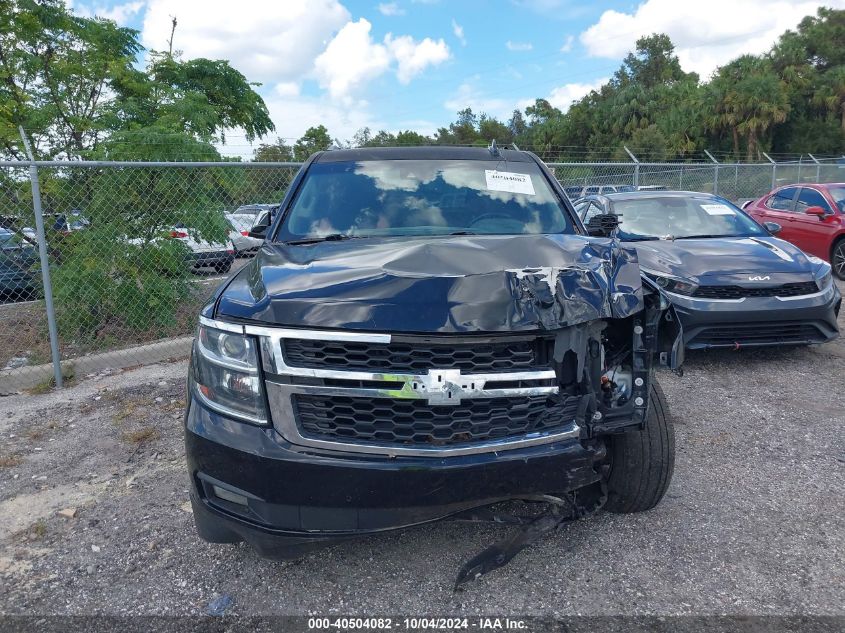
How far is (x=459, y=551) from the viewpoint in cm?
275

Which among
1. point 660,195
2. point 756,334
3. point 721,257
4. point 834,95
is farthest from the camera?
point 834,95

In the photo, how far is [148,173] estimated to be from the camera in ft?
20.6

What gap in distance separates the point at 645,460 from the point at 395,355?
138 cm

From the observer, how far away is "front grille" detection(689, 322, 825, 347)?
16.9 feet

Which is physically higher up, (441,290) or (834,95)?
(834,95)

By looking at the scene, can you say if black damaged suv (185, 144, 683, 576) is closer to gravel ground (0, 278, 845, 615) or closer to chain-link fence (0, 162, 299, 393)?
gravel ground (0, 278, 845, 615)

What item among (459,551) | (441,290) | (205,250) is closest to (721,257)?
(459,551)

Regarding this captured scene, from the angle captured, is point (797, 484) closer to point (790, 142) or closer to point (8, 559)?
point (8, 559)

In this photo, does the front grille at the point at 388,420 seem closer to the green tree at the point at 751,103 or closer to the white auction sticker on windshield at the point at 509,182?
the white auction sticker on windshield at the point at 509,182

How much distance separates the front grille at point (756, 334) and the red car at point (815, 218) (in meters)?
5.34

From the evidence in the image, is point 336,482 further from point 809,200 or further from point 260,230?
point 809,200

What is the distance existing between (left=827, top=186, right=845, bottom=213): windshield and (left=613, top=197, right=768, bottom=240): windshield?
4375 millimetres

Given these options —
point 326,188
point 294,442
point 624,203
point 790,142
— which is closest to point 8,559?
point 294,442

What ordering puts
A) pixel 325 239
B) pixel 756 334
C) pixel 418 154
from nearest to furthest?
pixel 325 239, pixel 418 154, pixel 756 334
